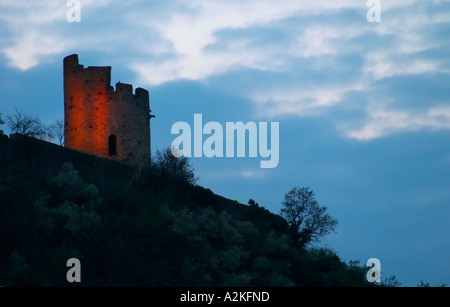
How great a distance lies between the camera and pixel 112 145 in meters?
42.8

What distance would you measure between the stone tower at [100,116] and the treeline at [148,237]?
6.27 ft

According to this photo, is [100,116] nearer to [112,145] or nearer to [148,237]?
[112,145]

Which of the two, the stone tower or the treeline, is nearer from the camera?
the treeline

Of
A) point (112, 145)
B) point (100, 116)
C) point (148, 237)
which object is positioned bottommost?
point (148, 237)

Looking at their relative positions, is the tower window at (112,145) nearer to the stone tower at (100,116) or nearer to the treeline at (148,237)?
the stone tower at (100,116)

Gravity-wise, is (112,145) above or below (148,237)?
above

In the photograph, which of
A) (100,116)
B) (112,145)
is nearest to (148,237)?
(112,145)

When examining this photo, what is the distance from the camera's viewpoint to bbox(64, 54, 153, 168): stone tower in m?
42.6

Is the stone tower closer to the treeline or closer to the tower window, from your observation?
the tower window

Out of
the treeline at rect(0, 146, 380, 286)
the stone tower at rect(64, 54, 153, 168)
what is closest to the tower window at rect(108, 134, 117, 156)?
the stone tower at rect(64, 54, 153, 168)

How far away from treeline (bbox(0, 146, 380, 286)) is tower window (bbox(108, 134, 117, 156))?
6.41 ft

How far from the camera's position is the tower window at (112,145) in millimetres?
42656

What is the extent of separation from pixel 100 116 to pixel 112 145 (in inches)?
66.6

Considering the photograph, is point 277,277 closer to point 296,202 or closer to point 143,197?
point 143,197
